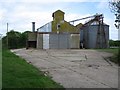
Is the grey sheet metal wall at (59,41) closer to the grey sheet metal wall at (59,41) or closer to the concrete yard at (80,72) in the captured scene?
the grey sheet metal wall at (59,41)

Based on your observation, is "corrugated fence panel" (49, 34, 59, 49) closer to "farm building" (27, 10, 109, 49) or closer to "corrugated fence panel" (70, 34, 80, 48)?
"farm building" (27, 10, 109, 49)

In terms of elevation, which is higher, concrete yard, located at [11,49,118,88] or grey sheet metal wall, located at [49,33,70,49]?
grey sheet metal wall, located at [49,33,70,49]

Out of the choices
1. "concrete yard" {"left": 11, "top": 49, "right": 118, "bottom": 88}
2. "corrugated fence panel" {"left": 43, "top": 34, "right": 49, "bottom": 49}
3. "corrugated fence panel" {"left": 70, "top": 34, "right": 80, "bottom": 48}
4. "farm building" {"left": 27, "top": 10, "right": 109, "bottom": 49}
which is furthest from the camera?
"corrugated fence panel" {"left": 70, "top": 34, "right": 80, "bottom": 48}

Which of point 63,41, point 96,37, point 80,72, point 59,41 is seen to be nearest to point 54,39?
point 59,41

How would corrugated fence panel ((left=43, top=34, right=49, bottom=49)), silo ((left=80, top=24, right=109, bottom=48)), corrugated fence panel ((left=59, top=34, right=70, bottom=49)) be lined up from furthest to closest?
→ silo ((left=80, top=24, right=109, bottom=48)) < corrugated fence panel ((left=59, top=34, right=70, bottom=49)) < corrugated fence panel ((left=43, top=34, right=49, bottom=49))

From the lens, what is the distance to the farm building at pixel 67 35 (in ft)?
190

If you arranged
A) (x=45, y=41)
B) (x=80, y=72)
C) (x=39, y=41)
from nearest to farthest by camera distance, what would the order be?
1. (x=80, y=72)
2. (x=45, y=41)
3. (x=39, y=41)

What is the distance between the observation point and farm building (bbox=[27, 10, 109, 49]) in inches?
2280

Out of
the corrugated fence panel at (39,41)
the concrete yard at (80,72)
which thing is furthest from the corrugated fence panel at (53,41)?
the concrete yard at (80,72)

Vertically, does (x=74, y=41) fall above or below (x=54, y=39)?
below

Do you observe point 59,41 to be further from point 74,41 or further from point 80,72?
point 80,72

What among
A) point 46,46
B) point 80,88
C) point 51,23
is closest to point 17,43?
point 51,23

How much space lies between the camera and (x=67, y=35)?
58.8m

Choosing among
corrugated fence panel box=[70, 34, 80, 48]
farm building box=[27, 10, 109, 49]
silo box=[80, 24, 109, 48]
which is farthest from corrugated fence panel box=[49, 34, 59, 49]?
silo box=[80, 24, 109, 48]
